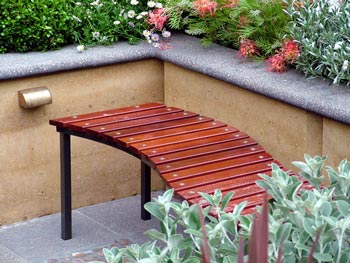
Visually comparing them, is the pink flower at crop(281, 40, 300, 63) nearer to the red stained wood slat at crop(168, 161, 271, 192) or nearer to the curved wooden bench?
the curved wooden bench

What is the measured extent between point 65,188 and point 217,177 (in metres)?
1.14

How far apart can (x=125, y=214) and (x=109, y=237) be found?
0.37 meters

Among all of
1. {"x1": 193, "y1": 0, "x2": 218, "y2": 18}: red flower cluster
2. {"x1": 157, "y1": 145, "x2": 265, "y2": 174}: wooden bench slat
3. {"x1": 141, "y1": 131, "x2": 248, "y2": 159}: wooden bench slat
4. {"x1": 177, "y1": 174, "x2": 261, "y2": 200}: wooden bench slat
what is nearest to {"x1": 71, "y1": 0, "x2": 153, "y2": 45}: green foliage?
{"x1": 193, "y1": 0, "x2": 218, "y2": 18}: red flower cluster

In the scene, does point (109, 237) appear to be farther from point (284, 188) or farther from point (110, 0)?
point (284, 188)

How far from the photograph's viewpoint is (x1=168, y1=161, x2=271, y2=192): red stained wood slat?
398cm

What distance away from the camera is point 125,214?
5.40 m

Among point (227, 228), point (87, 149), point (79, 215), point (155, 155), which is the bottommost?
point (79, 215)

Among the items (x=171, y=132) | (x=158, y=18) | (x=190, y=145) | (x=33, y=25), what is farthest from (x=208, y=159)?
(x=33, y=25)

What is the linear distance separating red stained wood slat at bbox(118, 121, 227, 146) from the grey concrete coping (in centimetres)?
28

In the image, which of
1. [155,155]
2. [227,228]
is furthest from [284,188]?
[155,155]

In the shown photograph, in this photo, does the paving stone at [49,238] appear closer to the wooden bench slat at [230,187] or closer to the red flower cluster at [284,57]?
the wooden bench slat at [230,187]

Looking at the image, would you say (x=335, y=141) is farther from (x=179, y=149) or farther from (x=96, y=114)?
(x=96, y=114)

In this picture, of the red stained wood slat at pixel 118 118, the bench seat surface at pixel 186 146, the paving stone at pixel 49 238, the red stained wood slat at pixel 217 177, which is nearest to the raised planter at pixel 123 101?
the paving stone at pixel 49 238

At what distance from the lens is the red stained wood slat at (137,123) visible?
4.66m
